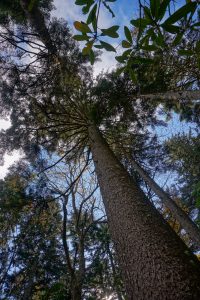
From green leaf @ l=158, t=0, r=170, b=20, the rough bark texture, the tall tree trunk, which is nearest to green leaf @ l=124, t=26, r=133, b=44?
green leaf @ l=158, t=0, r=170, b=20

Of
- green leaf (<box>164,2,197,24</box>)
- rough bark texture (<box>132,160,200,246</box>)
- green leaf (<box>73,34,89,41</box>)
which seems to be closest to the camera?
green leaf (<box>164,2,197,24</box>)

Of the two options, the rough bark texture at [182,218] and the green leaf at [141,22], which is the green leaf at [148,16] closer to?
the green leaf at [141,22]

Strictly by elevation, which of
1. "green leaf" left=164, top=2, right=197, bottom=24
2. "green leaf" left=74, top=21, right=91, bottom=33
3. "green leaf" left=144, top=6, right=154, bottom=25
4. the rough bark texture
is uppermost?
the rough bark texture

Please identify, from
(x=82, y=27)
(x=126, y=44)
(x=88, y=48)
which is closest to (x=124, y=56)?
(x=126, y=44)

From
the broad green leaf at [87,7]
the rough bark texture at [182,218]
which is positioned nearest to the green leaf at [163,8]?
the broad green leaf at [87,7]

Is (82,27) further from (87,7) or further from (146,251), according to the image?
(146,251)

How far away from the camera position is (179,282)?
1784mm

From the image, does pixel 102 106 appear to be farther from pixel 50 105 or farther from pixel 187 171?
pixel 187 171

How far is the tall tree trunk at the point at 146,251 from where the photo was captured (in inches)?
70.6

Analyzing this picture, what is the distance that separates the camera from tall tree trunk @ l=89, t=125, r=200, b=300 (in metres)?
1.79

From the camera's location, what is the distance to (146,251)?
2.22 metres

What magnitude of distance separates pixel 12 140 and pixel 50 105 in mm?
1702

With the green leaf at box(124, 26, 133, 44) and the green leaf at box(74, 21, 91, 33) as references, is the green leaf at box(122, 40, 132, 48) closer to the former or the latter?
the green leaf at box(124, 26, 133, 44)

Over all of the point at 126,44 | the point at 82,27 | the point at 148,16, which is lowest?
the point at 148,16
